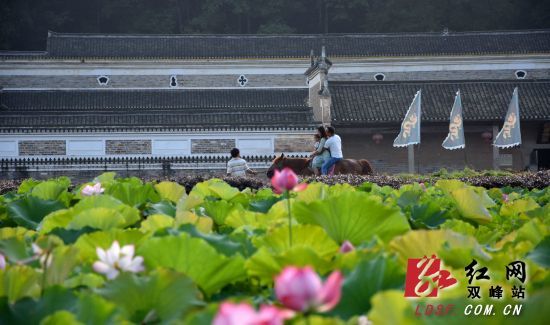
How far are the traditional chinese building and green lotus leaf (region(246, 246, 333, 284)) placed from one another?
67.1ft

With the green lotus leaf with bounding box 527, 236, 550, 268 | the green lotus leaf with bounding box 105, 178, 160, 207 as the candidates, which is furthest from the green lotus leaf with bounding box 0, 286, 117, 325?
the green lotus leaf with bounding box 105, 178, 160, 207

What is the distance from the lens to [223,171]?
22.2m

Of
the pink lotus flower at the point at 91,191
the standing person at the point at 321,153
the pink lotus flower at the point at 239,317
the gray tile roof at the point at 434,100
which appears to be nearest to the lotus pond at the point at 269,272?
the pink lotus flower at the point at 239,317

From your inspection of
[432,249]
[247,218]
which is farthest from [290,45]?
[432,249]

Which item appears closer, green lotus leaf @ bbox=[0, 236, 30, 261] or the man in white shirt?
green lotus leaf @ bbox=[0, 236, 30, 261]

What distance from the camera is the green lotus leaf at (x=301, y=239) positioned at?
1913 millimetres

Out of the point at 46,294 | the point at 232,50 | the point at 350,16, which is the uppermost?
the point at 350,16

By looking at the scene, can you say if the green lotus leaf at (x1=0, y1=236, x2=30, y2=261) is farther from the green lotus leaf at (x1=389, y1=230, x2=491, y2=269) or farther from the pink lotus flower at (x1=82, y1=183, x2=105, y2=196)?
the pink lotus flower at (x1=82, y1=183, x2=105, y2=196)

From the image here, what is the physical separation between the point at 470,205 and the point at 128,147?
20286mm

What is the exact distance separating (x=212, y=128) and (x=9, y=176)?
18.4ft

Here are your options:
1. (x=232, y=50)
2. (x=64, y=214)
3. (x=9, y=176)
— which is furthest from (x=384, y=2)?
(x=64, y=214)

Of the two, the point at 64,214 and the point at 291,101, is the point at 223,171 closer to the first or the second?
the point at 291,101

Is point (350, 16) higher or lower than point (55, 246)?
higher

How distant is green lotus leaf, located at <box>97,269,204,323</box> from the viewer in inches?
60.6
